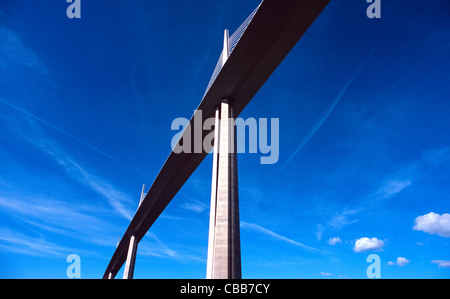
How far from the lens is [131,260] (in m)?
32.4

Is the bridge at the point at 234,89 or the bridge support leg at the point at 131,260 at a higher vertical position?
the bridge at the point at 234,89

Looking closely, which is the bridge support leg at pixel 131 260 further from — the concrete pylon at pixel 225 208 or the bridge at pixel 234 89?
the concrete pylon at pixel 225 208

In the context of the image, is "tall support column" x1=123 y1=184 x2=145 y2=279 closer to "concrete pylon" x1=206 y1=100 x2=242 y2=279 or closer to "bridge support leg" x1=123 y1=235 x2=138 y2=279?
"bridge support leg" x1=123 y1=235 x2=138 y2=279

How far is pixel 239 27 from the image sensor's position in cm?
1073

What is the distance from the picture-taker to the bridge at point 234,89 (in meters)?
8.09

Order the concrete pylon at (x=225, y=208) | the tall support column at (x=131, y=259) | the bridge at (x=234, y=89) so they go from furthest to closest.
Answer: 1. the tall support column at (x=131, y=259)
2. the bridge at (x=234, y=89)
3. the concrete pylon at (x=225, y=208)

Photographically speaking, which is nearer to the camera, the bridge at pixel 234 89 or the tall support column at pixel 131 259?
the bridge at pixel 234 89

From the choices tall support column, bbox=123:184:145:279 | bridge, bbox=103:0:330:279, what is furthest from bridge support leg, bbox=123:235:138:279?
bridge, bbox=103:0:330:279

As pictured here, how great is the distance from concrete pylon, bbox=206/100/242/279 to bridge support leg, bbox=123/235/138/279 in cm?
2829

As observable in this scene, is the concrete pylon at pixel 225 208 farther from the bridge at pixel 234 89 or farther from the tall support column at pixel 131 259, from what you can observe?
the tall support column at pixel 131 259

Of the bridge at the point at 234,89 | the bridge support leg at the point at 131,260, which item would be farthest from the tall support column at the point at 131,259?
the bridge at the point at 234,89

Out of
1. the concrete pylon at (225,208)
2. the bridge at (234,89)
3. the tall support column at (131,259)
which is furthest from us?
the tall support column at (131,259)
